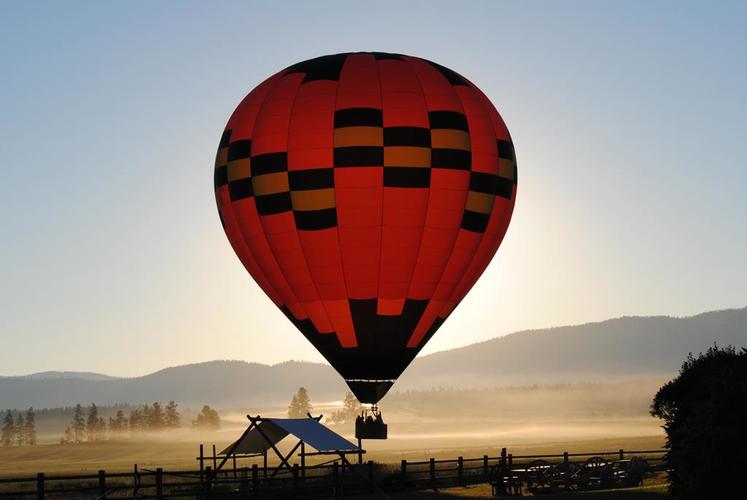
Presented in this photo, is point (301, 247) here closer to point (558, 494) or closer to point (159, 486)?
point (159, 486)

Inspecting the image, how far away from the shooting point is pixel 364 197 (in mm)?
42656

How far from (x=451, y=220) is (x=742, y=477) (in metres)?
17.5

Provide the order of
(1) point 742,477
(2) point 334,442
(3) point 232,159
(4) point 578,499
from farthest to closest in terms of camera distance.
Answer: (3) point 232,159, (4) point 578,499, (2) point 334,442, (1) point 742,477

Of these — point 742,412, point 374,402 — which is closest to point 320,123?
point 374,402

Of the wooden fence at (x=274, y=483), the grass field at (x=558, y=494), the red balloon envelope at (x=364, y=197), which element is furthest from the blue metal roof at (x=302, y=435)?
the grass field at (x=558, y=494)

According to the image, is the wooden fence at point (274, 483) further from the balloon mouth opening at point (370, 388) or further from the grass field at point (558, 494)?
the balloon mouth opening at point (370, 388)

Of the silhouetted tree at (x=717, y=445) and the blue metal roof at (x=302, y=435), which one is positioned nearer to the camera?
the silhouetted tree at (x=717, y=445)

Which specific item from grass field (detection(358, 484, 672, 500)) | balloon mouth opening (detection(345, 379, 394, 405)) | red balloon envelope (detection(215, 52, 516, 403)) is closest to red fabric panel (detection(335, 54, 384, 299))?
red balloon envelope (detection(215, 52, 516, 403))

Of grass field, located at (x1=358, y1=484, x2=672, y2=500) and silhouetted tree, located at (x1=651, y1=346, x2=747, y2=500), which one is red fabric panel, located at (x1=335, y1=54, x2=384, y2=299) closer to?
grass field, located at (x1=358, y1=484, x2=672, y2=500)

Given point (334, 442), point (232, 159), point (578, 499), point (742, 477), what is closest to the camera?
point (742, 477)

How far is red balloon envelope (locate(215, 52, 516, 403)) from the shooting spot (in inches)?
1684

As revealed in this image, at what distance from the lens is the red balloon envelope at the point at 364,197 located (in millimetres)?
42781

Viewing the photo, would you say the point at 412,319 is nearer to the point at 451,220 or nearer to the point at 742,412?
the point at 451,220

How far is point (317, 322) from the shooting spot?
44250 millimetres
